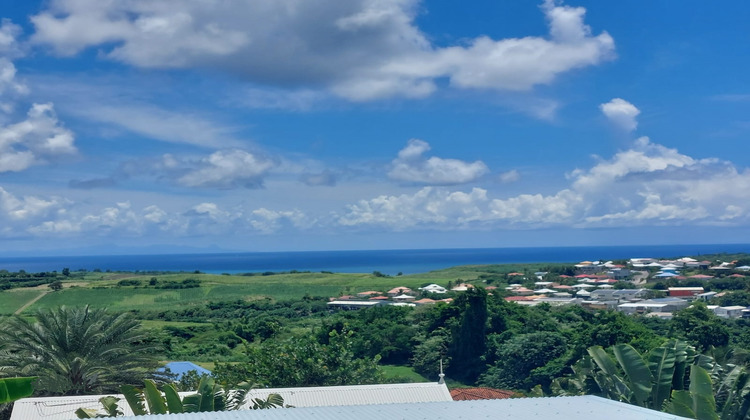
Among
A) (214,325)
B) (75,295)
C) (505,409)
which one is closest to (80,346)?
(505,409)

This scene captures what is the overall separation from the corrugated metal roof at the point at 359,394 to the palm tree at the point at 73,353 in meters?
4.40

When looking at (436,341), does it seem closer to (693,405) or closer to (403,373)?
(403,373)

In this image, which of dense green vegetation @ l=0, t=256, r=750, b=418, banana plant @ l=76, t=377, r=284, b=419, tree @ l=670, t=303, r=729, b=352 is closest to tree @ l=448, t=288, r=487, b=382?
dense green vegetation @ l=0, t=256, r=750, b=418

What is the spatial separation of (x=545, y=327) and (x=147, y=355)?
29.6 metres

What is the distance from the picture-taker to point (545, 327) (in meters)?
45.7

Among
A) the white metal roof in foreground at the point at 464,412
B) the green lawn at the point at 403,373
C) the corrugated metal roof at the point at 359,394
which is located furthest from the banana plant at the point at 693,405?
the green lawn at the point at 403,373

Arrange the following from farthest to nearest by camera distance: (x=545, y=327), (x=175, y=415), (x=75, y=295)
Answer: (x=75, y=295) < (x=545, y=327) < (x=175, y=415)

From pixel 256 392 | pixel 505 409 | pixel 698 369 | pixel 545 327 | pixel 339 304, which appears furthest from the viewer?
pixel 339 304

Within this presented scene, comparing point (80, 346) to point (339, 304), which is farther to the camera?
point (339, 304)

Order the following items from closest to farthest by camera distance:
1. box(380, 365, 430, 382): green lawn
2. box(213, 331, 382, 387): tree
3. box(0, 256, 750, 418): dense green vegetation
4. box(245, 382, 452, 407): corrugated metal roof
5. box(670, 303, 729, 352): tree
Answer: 1. box(245, 382, 452, 407): corrugated metal roof
2. box(213, 331, 382, 387): tree
3. box(0, 256, 750, 418): dense green vegetation
4. box(670, 303, 729, 352): tree
5. box(380, 365, 430, 382): green lawn

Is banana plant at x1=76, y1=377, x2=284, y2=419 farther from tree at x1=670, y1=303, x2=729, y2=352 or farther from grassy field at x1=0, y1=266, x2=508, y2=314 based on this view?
grassy field at x1=0, y1=266, x2=508, y2=314

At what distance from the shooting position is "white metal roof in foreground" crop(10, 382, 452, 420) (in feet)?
55.8

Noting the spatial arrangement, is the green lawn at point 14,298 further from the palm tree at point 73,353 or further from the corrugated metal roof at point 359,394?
the corrugated metal roof at point 359,394

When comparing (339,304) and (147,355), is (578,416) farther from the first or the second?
(339,304)
